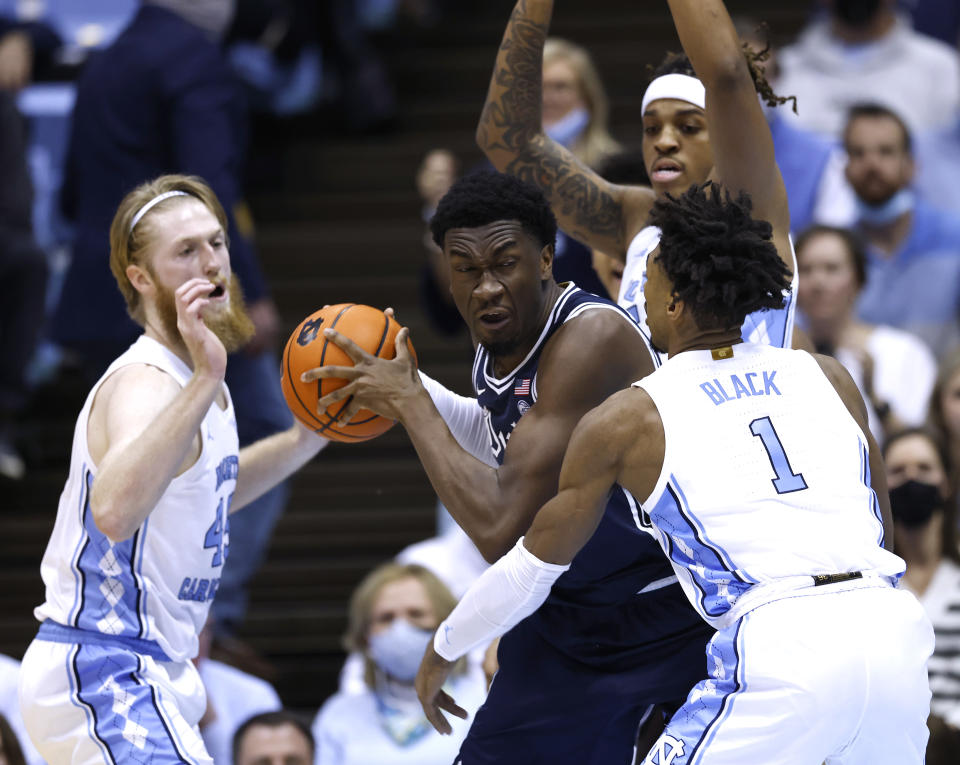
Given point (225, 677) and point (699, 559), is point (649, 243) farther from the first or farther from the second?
point (225, 677)

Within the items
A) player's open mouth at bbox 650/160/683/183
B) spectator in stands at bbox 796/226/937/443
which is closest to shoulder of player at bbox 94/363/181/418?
player's open mouth at bbox 650/160/683/183

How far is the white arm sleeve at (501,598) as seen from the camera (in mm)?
3639

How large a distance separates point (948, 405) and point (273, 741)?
3.23m

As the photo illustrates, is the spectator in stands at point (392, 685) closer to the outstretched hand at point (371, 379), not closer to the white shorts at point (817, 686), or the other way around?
the outstretched hand at point (371, 379)

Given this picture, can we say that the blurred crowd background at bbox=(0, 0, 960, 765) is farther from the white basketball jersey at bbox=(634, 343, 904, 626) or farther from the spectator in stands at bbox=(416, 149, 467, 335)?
the white basketball jersey at bbox=(634, 343, 904, 626)

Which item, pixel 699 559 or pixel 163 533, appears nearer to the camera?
pixel 699 559

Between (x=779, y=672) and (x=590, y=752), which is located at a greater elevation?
(x=779, y=672)

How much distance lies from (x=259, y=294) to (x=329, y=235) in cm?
260

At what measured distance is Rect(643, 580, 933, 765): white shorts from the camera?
3.30 meters

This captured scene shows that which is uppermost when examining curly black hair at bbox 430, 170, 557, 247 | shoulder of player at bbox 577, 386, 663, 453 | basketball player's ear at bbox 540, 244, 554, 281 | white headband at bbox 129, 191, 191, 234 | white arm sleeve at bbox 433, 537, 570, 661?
white headband at bbox 129, 191, 191, 234

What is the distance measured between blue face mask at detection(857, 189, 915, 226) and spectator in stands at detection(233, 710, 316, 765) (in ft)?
12.3

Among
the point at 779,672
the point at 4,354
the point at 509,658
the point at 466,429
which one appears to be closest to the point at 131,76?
the point at 4,354

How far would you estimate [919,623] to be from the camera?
3.44m

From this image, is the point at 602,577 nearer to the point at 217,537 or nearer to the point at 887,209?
the point at 217,537
